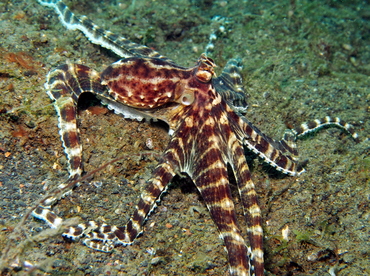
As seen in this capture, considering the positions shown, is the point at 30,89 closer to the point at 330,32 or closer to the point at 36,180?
the point at 36,180

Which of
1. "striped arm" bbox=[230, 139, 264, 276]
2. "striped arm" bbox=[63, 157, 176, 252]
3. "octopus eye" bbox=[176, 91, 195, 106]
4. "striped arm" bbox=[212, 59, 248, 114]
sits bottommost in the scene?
"striped arm" bbox=[63, 157, 176, 252]

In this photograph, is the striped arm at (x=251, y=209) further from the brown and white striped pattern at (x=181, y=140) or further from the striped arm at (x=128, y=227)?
the striped arm at (x=128, y=227)

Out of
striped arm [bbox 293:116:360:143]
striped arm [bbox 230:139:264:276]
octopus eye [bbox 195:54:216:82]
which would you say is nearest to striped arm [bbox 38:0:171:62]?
octopus eye [bbox 195:54:216:82]

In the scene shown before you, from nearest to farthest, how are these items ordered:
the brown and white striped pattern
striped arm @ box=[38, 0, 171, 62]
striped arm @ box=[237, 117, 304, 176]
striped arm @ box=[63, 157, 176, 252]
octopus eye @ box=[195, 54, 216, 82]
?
striped arm @ box=[63, 157, 176, 252] < the brown and white striped pattern < octopus eye @ box=[195, 54, 216, 82] < striped arm @ box=[237, 117, 304, 176] < striped arm @ box=[38, 0, 171, 62]

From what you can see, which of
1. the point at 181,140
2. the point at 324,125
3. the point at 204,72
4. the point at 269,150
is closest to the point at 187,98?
the point at 204,72

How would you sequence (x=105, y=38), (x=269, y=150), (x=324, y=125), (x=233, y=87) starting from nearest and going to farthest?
(x=269, y=150), (x=105, y=38), (x=233, y=87), (x=324, y=125)

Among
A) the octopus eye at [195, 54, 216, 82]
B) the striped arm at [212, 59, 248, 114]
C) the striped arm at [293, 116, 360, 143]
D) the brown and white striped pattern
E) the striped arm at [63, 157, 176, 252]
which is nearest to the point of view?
the striped arm at [63, 157, 176, 252]

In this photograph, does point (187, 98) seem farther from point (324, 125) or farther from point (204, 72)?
point (324, 125)

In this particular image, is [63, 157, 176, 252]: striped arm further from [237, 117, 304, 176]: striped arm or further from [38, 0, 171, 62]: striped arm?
[38, 0, 171, 62]: striped arm
